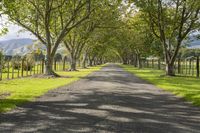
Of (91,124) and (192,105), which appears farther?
(192,105)

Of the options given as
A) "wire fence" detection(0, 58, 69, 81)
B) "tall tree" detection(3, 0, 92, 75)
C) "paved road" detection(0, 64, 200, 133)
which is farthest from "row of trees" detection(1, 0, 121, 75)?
"paved road" detection(0, 64, 200, 133)

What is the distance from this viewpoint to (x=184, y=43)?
68875 mm

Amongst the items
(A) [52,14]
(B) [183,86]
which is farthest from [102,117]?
(A) [52,14]

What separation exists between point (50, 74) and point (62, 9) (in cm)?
882

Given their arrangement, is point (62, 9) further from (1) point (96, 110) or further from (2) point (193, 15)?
(1) point (96, 110)

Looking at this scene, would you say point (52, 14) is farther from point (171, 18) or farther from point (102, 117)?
point (102, 117)

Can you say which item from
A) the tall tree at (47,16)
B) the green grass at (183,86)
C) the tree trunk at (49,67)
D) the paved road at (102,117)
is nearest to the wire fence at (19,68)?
the tree trunk at (49,67)

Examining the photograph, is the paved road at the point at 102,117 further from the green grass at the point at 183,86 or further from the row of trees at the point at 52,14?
the row of trees at the point at 52,14

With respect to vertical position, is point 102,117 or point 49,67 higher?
point 49,67

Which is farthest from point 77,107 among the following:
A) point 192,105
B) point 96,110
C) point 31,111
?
point 192,105

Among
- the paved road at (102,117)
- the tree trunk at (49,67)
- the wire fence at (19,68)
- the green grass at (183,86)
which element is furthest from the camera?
the tree trunk at (49,67)

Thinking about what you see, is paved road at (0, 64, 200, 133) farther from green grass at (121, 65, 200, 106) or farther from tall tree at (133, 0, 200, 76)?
tall tree at (133, 0, 200, 76)

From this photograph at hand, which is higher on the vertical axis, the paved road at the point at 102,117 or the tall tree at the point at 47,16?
the tall tree at the point at 47,16

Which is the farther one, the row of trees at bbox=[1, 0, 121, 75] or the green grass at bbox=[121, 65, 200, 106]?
the row of trees at bbox=[1, 0, 121, 75]
